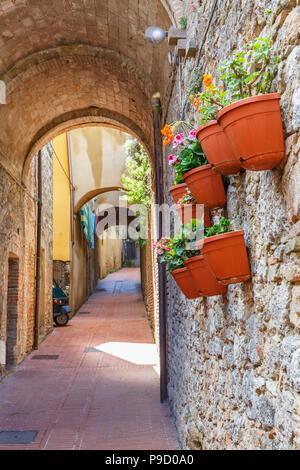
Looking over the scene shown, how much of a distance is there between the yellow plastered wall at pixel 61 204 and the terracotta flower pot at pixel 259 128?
12824 mm

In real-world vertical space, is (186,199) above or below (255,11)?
below

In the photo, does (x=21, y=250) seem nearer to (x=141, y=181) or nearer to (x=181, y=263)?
(x=141, y=181)

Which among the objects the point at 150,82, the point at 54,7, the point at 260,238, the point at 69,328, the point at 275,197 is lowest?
the point at 69,328

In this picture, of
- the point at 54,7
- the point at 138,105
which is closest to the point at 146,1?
the point at 54,7

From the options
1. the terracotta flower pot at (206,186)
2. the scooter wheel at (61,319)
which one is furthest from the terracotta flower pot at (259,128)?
the scooter wheel at (61,319)

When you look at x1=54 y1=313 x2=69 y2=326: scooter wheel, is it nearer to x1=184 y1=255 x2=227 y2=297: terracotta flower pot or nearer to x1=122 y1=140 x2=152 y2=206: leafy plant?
x1=122 y1=140 x2=152 y2=206: leafy plant

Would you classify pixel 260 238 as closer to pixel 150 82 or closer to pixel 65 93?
pixel 150 82

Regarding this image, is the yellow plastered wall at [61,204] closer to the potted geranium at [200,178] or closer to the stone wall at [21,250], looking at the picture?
the stone wall at [21,250]

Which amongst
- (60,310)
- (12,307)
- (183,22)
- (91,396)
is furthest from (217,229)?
(60,310)

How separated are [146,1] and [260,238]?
3977 mm

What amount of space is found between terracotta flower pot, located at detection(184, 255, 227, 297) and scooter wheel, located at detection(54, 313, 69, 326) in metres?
10.7

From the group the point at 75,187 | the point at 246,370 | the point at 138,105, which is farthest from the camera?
the point at 75,187

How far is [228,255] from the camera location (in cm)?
197
